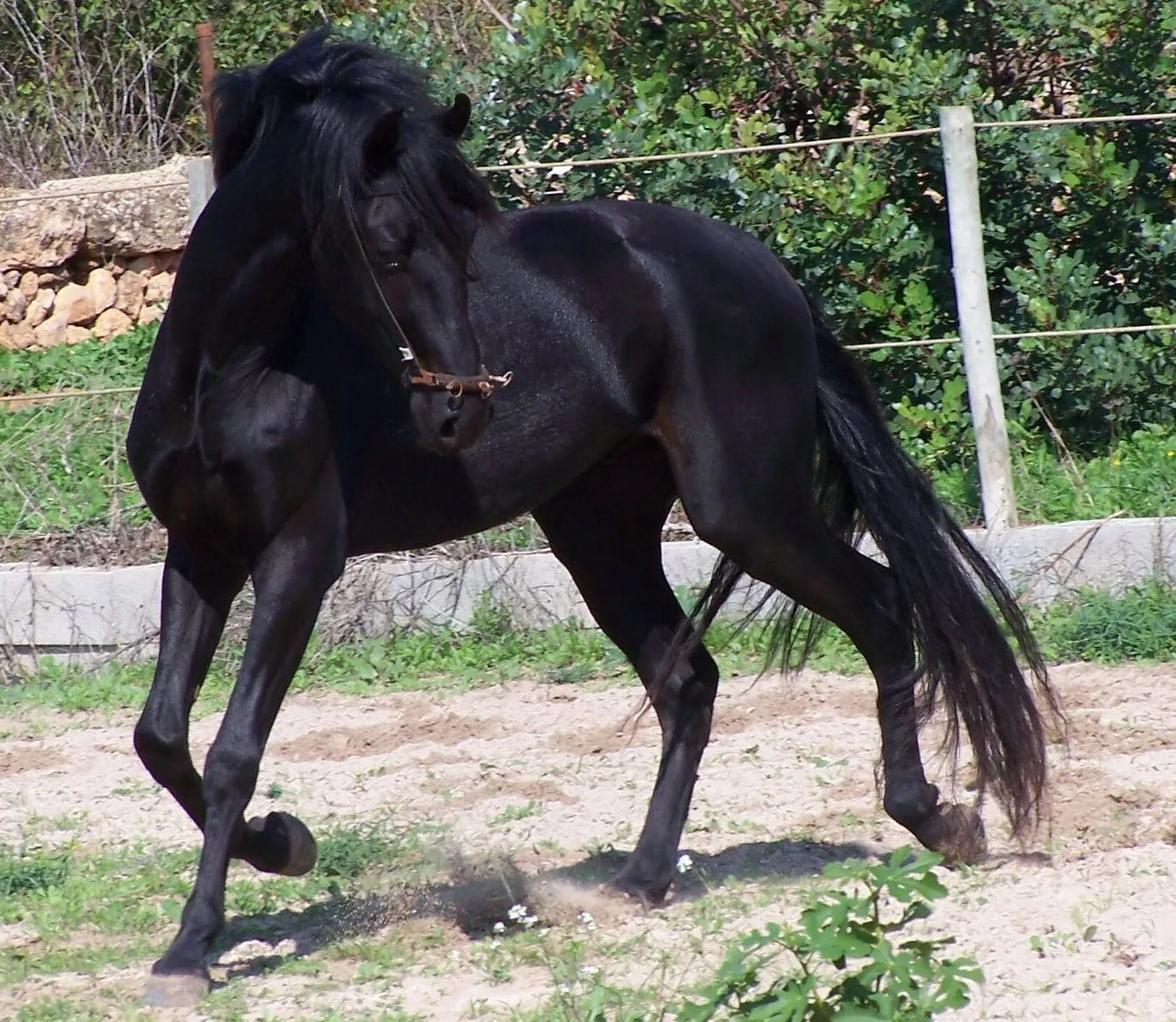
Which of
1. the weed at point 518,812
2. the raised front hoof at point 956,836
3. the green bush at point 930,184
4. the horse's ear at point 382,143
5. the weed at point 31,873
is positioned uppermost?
the horse's ear at point 382,143

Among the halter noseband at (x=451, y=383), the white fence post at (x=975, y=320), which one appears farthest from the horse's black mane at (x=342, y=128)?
the white fence post at (x=975, y=320)

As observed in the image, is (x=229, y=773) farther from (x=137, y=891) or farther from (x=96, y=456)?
(x=96, y=456)

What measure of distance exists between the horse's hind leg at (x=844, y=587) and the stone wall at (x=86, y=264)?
18.7 ft

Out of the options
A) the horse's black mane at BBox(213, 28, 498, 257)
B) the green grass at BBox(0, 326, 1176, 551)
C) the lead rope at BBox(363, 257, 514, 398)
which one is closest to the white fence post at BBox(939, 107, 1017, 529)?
the green grass at BBox(0, 326, 1176, 551)

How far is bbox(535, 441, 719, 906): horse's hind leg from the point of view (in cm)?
439

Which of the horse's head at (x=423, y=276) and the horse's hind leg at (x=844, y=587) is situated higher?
the horse's head at (x=423, y=276)

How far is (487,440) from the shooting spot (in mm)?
3957

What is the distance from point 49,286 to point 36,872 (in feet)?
19.0

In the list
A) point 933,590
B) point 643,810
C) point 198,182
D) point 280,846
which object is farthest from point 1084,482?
point 280,846

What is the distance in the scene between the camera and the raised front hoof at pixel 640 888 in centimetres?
406

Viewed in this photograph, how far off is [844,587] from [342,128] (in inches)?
69.4

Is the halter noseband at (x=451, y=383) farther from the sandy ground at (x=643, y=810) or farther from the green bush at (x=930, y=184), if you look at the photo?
the green bush at (x=930, y=184)

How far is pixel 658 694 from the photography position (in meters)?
4.39

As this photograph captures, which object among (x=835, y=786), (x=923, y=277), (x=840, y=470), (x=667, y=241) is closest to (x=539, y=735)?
(x=835, y=786)
